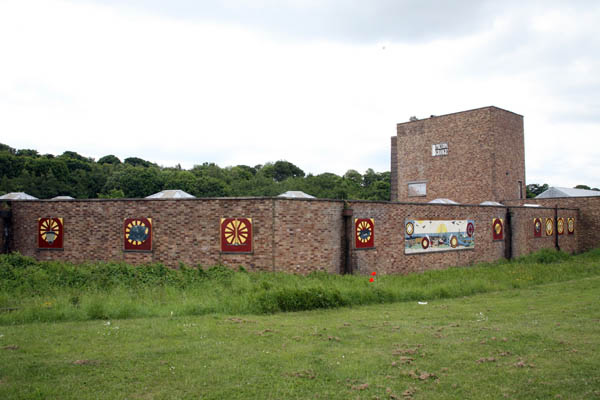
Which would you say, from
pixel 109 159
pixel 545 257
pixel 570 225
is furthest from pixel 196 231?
pixel 109 159

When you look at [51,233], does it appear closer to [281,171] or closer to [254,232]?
[254,232]

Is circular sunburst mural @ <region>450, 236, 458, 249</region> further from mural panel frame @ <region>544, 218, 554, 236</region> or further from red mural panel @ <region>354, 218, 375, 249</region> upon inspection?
mural panel frame @ <region>544, 218, 554, 236</region>

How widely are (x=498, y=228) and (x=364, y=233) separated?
32.5ft

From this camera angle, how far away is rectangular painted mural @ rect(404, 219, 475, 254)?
1784 cm

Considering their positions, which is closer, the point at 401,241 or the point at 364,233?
the point at 364,233

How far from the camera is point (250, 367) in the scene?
6320 millimetres

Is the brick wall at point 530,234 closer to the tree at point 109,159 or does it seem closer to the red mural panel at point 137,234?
the red mural panel at point 137,234

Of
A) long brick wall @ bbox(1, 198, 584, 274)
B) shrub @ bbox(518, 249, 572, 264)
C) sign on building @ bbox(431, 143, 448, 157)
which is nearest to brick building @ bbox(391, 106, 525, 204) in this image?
sign on building @ bbox(431, 143, 448, 157)

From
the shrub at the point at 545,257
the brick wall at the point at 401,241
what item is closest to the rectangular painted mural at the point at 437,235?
the brick wall at the point at 401,241

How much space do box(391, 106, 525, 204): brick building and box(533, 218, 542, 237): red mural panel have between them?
5659 millimetres

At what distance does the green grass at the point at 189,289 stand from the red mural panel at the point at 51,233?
5.25 ft

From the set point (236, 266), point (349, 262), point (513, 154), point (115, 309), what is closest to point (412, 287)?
point (349, 262)

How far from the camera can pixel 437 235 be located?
19031 millimetres

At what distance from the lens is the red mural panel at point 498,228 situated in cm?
2244
